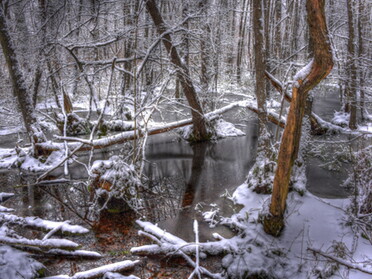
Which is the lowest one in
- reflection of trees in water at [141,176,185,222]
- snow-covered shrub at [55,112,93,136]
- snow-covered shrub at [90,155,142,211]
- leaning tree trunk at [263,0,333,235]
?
reflection of trees in water at [141,176,185,222]

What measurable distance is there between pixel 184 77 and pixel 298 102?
6.25 metres

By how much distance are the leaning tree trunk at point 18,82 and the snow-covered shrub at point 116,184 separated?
423 cm

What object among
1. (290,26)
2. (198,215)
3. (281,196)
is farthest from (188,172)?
(290,26)

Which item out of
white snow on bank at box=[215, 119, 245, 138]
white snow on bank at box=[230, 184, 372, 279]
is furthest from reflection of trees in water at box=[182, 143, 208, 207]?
white snow on bank at box=[230, 184, 372, 279]

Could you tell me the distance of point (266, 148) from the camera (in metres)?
7.50

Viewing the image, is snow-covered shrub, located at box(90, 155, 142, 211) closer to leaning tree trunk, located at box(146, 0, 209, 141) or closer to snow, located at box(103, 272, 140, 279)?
snow, located at box(103, 272, 140, 279)

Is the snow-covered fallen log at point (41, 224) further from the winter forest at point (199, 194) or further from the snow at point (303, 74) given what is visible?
the snow at point (303, 74)

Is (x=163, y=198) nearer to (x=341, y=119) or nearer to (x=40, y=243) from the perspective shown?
(x=40, y=243)

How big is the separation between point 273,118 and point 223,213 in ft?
15.4

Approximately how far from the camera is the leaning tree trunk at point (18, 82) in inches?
376

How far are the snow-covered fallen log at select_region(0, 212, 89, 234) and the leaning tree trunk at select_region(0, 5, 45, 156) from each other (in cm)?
433

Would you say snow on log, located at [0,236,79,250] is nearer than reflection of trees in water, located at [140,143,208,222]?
Yes

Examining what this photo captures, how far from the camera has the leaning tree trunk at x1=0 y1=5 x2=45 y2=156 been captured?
9562mm

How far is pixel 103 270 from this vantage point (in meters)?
4.88
